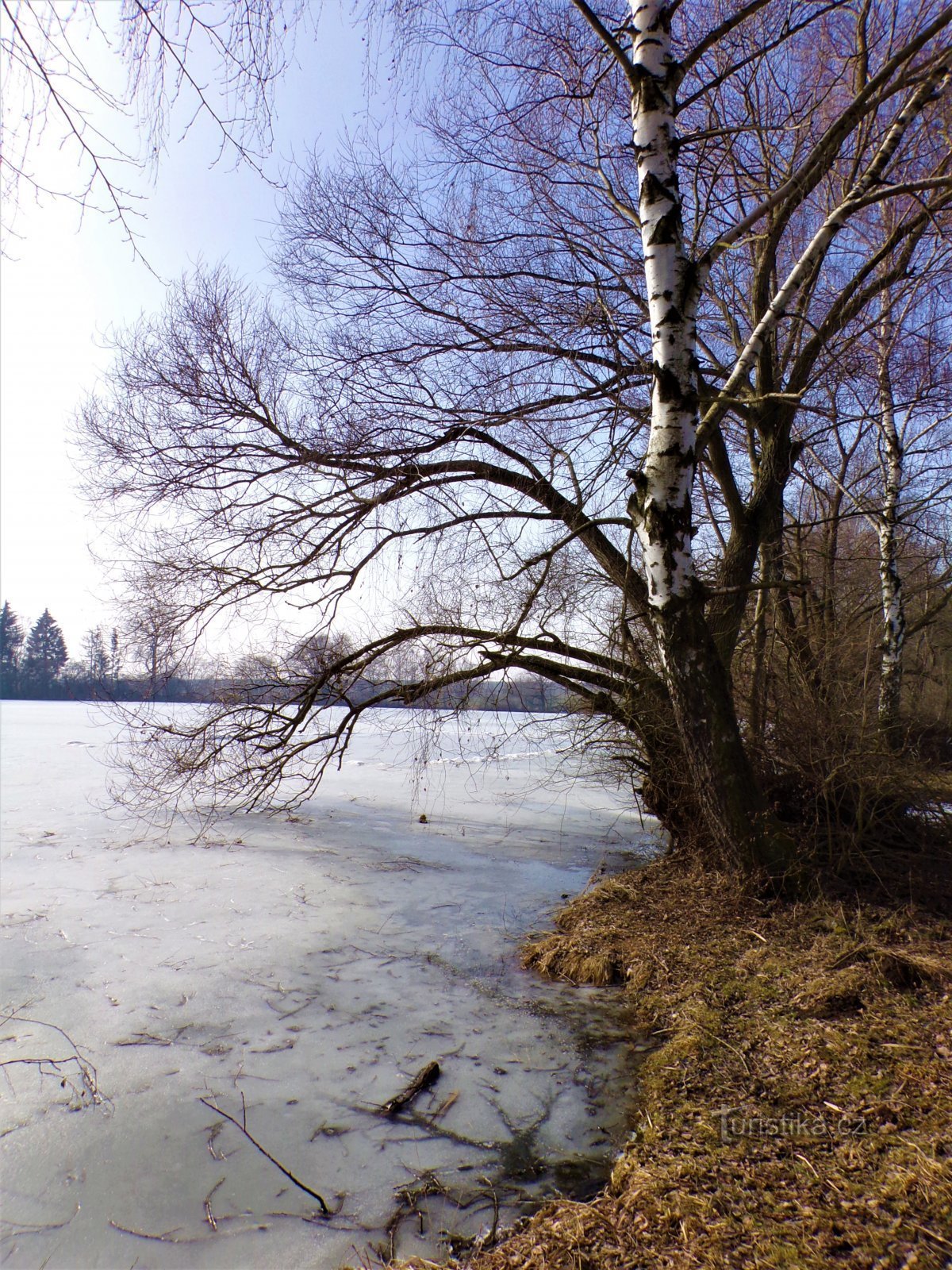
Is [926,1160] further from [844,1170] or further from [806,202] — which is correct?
[806,202]

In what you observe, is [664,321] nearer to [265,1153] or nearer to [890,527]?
[265,1153]

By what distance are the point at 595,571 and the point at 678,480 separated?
229 cm

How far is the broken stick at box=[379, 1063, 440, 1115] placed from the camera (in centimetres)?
346

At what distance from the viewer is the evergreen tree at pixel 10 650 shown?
44.1 meters

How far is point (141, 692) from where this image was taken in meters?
6.84

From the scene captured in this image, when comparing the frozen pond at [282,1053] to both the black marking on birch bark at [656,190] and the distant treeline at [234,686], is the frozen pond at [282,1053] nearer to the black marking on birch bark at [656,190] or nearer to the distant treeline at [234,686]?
the distant treeline at [234,686]

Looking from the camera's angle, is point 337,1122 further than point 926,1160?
Yes

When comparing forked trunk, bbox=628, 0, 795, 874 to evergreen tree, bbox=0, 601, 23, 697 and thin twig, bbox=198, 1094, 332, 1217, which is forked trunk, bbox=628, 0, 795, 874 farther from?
→ evergreen tree, bbox=0, 601, 23, 697

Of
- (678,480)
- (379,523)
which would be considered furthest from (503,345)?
(678,480)

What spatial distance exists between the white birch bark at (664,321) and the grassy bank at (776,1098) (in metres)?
2.45

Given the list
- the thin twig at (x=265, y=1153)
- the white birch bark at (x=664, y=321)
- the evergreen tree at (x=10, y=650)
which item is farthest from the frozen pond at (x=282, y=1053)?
the evergreen tree at (x=10, y=650)

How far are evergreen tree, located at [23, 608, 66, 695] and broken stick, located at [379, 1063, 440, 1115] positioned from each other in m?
47.7

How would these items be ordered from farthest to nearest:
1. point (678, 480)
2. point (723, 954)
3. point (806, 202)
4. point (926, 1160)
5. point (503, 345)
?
1. point (806, 202)
2. point (503, 345)
3. point (678, 480)
4. point (723, 954)
5. point (926, 1160)

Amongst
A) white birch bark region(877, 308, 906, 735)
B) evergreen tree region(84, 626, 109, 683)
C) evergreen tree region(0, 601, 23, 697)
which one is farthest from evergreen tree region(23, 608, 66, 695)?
white birch bark region(877, 308, 906, 735)
